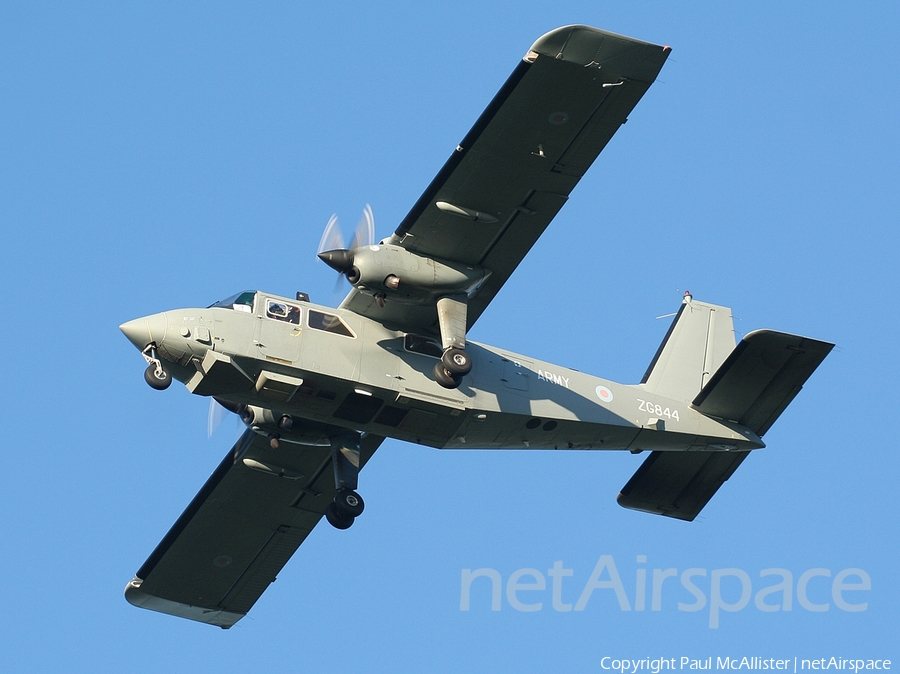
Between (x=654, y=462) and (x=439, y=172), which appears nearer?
(x=439, y=172)

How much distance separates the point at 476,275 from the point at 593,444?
418cm

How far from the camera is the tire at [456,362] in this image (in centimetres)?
2381

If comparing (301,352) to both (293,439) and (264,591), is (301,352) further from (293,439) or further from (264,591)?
(264,591)

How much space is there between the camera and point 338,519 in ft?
83.1

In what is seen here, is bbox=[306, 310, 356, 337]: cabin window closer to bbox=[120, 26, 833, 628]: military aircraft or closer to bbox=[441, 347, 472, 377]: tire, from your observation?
bbox=[120, 26, 833, 628]: military aircraft

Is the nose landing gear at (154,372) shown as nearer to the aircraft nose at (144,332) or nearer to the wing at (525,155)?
the aircraft nose at (144,332)

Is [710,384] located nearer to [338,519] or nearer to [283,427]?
[338,519]

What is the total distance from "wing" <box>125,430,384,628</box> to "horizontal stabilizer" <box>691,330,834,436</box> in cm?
638

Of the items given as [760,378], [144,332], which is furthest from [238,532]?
[760,378]

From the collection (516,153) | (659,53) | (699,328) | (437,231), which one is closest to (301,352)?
(437,231)

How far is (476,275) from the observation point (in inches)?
963

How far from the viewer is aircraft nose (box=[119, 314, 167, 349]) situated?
23.5m

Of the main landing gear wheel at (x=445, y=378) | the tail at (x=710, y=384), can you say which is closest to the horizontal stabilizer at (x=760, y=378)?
the tail at (x=710, y=384)

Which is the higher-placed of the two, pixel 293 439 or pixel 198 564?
pixel 293 439
